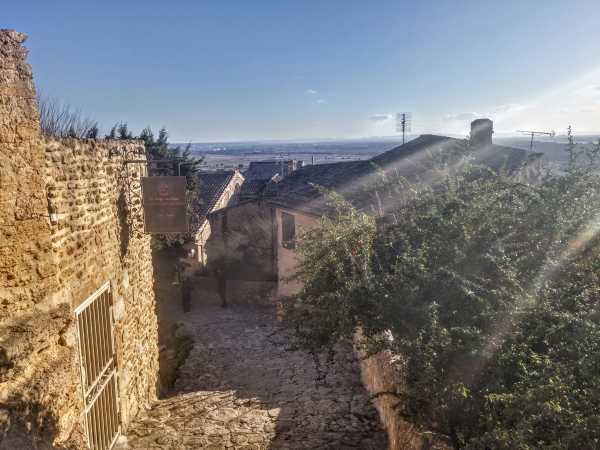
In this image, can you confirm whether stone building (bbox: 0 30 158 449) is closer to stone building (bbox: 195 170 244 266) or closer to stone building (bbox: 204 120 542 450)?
stone building (bbox: 204 120 542 450)

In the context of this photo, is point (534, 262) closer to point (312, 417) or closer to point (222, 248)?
point (312, 417)

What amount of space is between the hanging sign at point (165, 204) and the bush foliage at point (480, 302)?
1899mm

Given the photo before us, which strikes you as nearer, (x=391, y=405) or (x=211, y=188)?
(x=391, y=405)

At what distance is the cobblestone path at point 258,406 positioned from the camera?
661 centimetres

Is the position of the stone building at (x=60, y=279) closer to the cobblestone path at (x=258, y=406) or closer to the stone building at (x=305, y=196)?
the cobblestone path at (x=258, y=406)

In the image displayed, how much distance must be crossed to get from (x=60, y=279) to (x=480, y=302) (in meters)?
4.28

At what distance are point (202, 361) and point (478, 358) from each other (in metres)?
8.03

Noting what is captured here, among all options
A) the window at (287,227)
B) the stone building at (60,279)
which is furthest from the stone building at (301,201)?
the stone building at (60,279)

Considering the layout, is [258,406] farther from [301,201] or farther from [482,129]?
[482,129]

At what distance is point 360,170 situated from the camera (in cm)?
1656

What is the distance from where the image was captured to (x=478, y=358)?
4.21m

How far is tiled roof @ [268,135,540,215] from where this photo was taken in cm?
1387

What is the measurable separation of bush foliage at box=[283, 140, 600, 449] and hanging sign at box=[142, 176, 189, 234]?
74.8 inches

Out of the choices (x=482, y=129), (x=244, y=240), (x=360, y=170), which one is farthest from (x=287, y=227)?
(x=482, y=129)
